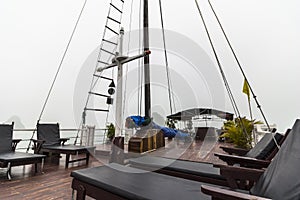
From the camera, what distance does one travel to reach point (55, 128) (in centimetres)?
470

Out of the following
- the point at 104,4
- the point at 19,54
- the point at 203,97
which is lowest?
the point at 203,97

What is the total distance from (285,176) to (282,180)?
0.11 feet

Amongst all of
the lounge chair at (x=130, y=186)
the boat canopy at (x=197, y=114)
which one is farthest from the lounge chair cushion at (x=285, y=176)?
the boat canopy at (x=197, y=114)

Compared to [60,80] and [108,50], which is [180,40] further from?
[60,80]

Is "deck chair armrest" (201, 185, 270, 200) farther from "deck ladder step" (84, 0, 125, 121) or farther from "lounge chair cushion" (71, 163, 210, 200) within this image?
"deck ladder step" (84, 0, 125, 121)

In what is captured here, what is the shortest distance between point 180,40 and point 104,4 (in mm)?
3216

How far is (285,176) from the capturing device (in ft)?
4.00

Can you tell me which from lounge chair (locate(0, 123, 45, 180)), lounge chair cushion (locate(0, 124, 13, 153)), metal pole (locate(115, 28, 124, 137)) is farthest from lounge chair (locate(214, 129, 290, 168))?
lounge chair cushion (locate(0, 124, 13, 153))

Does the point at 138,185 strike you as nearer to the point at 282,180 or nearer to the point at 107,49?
the point at 282,180

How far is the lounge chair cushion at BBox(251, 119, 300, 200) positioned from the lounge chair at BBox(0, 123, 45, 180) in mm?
3276

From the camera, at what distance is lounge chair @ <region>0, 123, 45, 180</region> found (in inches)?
115

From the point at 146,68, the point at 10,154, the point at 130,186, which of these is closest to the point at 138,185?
the point at 130,186

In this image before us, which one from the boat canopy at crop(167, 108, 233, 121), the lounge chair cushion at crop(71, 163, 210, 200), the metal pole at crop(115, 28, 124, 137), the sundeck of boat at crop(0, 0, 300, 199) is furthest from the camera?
the boat canopy at crop(167, 108, 233, 121)

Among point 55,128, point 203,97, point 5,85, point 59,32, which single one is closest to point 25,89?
point 5,85
